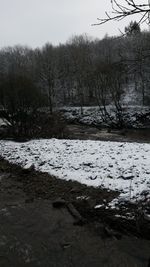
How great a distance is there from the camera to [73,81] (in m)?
65.2

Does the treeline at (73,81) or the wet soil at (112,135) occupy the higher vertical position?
the treeline at (73,81)

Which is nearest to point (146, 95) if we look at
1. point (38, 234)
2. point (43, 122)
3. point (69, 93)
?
→ point (69, 93)

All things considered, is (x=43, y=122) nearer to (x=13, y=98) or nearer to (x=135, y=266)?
(x=13, y=98)

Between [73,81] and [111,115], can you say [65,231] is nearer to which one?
[111,115]

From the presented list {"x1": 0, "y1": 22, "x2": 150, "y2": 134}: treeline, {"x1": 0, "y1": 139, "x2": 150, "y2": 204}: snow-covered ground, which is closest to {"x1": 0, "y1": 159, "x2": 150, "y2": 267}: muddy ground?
{"x1": 0, "y1": 139, "x2": 150, "y2": 204}: snow-covered ground

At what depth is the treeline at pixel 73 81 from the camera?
910 inches

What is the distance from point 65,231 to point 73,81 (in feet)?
189

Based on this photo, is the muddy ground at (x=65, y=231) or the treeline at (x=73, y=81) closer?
the muddy ground at (x=65, y=231)

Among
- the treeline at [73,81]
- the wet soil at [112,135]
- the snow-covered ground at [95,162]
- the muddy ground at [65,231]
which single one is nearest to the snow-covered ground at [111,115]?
the treeline at [73,81]

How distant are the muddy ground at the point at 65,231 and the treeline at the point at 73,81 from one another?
13.1 feet

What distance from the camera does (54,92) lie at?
2491 inches

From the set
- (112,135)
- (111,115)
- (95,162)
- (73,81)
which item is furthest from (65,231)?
(73,81)

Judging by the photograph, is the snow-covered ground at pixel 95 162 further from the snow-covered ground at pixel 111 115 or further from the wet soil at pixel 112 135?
the snow-covered ground at pixel 111 115

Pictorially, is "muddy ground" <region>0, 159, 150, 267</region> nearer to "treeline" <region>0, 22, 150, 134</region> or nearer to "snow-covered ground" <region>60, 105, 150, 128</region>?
"treeline" <region>0, 22, 150, 134</region>
